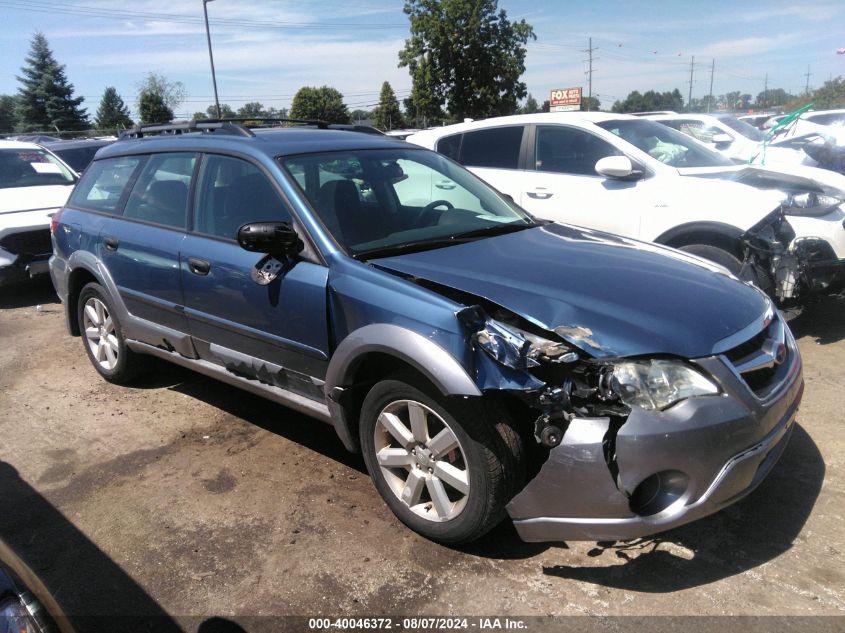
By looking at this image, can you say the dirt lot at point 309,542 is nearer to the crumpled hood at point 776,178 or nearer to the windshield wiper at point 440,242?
the windshield wiper at point 440,242

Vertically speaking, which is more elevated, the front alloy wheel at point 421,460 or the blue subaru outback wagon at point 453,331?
the blue subaru outback wagon at point 453,331

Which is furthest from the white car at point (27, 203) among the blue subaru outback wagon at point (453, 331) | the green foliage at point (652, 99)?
the green foliage at point (652, 99)

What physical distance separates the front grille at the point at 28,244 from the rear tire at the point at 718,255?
6.72 metres

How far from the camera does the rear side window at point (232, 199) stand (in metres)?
3.56

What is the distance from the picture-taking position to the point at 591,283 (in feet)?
9.55

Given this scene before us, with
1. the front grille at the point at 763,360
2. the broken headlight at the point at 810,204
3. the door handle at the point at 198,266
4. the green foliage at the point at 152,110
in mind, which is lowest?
the front grille at the point at 763,360

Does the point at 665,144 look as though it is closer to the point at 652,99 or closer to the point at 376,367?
the point at 376,367

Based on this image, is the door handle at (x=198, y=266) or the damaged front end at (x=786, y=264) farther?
the damaged front end at (x=786, y=264)

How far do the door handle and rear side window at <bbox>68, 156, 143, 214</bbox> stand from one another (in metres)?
1.17

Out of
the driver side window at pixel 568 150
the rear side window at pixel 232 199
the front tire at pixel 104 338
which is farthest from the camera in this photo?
the driver side window at pixel 568 150

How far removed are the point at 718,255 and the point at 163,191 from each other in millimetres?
4114

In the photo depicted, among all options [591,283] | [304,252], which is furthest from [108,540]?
[591,283]

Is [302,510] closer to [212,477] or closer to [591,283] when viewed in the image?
[212,477]

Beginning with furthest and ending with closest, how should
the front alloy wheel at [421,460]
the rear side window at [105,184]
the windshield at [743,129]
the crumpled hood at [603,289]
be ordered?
1. the windshield at [743,129]
2. the rear side window at [105,184]
3. the front alloy wheel at [421,460]
4. the crumpled hood at [603,289]
